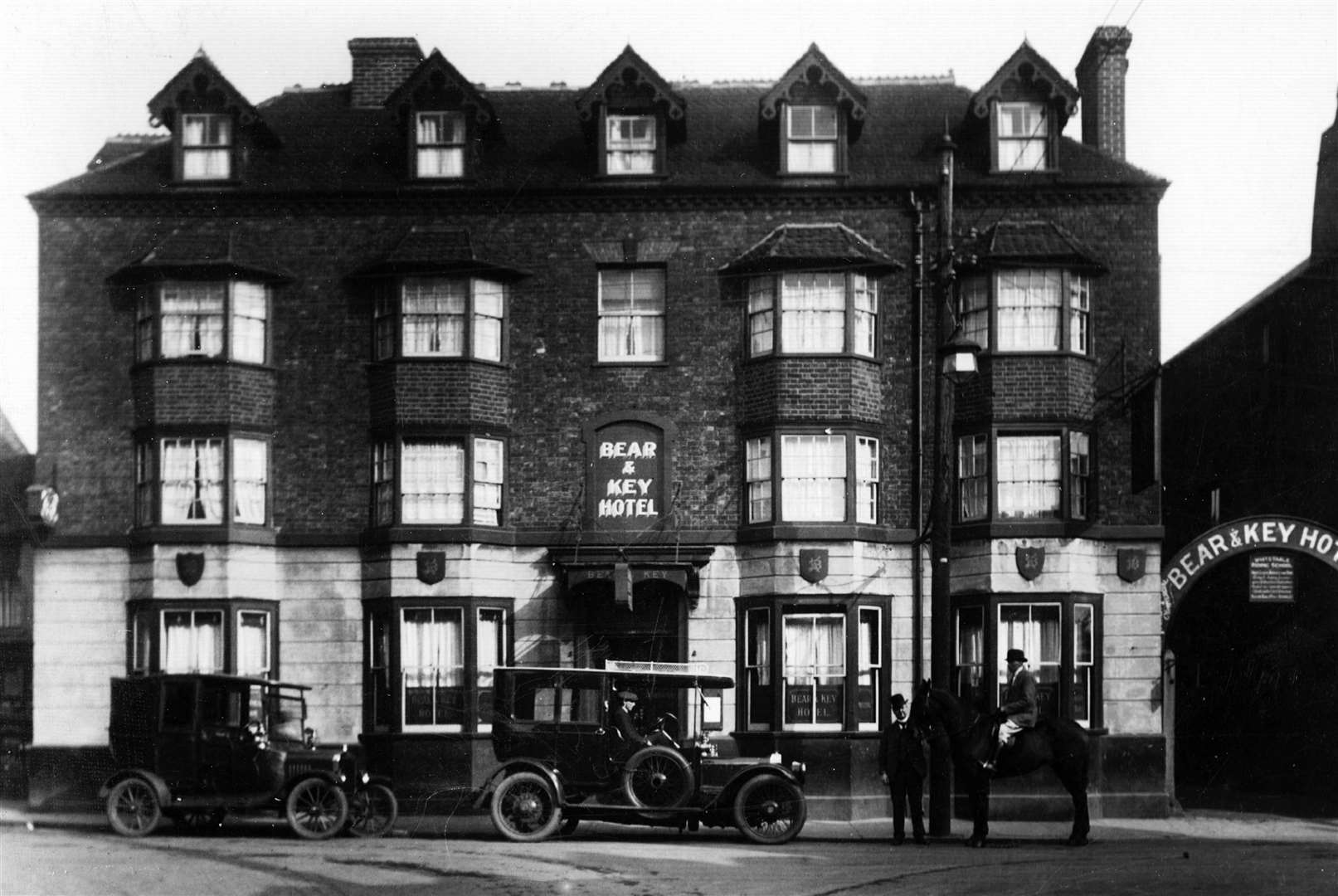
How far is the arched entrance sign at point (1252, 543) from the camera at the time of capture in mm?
26719

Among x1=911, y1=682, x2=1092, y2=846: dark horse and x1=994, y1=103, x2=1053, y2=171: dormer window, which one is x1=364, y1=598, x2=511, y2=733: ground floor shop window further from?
x1=994, y1=103, x2=1053, y2=171: dormer window

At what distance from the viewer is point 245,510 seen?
1089 inches

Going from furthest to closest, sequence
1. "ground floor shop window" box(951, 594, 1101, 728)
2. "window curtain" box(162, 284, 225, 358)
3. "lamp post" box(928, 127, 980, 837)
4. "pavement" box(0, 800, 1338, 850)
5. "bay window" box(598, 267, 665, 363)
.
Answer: "bay window" box(598, 267, 665, 363) < "window curtain" box(162, 284, 225, 358) < "ground floor shop window" box(951, 594, 1101, 728) < "pavement" box(0, 800, 1338, 850) < "lamp post" box(928, 127, 980, 837)

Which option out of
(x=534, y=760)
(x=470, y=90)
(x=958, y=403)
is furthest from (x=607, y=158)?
(x=534, y=760)

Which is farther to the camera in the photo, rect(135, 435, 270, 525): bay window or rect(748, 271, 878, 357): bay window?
rect(135, 435, 270, 525): bay window

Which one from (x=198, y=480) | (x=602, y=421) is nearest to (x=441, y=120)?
(x=602, y=421)

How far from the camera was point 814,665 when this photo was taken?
27109 mm

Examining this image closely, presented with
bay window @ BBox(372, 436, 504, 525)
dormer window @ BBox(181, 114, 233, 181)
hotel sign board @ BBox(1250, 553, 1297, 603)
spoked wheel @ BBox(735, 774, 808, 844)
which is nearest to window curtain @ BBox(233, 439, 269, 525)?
bay window @ BBox(372, 436, 504, 525)

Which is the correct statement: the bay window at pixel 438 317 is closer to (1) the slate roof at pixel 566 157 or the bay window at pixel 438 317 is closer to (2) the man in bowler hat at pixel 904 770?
(1) the slate roof at pixel 566 157

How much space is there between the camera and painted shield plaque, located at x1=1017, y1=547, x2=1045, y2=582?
1051 inches

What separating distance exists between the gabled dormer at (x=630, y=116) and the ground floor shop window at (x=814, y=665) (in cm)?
786

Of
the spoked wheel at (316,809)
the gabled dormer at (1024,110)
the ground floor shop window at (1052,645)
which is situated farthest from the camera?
the gabled dormer at (1024,110)

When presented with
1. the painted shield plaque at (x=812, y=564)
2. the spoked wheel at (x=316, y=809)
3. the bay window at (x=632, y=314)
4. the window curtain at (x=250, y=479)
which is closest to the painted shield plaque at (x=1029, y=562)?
the painted shield plaque at (x=812, y=564)

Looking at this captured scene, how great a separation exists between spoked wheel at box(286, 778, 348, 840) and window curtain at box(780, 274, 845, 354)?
35.8 feet
